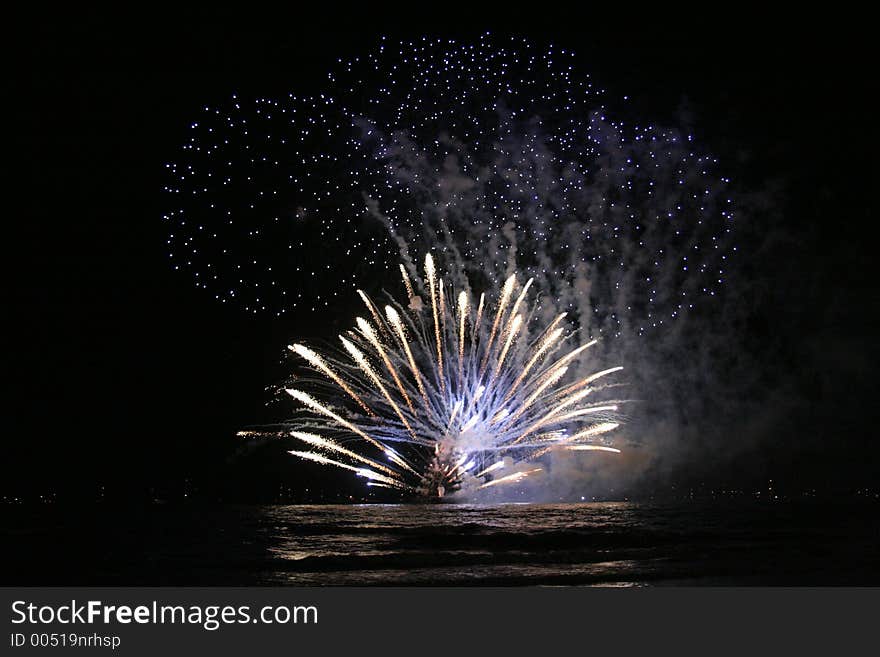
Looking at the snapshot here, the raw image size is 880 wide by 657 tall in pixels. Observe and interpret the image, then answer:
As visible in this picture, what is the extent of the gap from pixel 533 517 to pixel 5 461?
247 ft

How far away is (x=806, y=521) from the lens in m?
29.1

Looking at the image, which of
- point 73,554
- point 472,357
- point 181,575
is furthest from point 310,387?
point 181,575

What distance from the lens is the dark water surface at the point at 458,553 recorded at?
14633 mm

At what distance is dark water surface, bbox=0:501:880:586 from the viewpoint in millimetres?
14633

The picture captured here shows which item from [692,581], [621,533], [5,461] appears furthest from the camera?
[5,461]

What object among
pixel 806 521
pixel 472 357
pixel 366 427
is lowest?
pixel 806 521

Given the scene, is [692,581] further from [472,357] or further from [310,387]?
[310,387]

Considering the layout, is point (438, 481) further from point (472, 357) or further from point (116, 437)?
point (116, 437)

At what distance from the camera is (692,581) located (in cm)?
1372

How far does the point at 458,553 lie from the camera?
61.4ft
